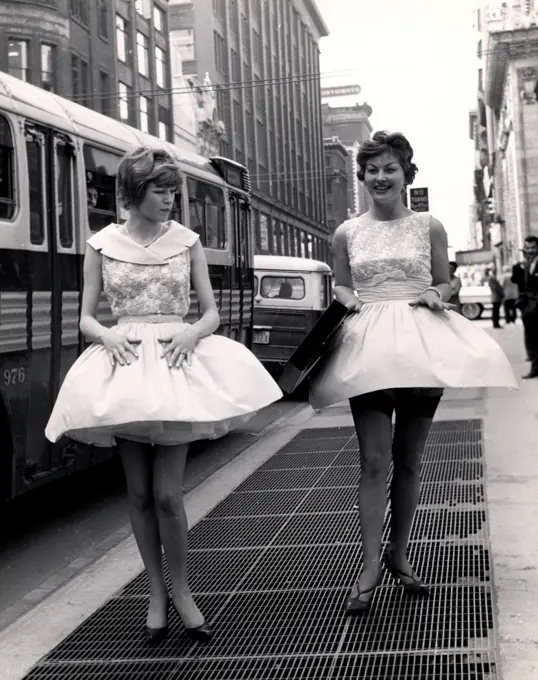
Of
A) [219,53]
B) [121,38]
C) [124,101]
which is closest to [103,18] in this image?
[121,38]

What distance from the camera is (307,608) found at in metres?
4.60

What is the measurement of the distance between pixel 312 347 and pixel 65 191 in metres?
3.04

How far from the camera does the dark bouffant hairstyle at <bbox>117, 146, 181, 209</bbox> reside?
3.98 metres

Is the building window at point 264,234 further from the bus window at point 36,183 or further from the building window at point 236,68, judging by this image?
the bus window at point 36,183

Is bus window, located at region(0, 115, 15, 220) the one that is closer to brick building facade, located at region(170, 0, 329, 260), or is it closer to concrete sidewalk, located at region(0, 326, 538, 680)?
concrete sidewalk, located at region(0, 326, 538, 680)

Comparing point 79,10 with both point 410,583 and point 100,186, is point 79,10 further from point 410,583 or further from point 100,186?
point 410,583

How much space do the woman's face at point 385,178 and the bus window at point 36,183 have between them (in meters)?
2.65

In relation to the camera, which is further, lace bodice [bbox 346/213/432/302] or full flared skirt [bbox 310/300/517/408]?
lace bodice [bbox 346/213/432/302]

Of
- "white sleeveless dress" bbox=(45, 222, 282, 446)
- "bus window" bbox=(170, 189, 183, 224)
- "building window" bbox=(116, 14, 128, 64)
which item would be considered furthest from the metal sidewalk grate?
"building window" bbox=(116, 14, 128, 64)

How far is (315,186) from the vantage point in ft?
247

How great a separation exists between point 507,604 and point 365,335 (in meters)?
1.32

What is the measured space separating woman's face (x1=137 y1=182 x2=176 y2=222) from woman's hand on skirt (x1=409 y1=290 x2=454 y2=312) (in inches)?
45.2

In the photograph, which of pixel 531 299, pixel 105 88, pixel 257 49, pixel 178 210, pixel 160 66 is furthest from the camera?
pixel 257 49

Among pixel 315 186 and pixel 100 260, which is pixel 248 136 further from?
pixel 100 260
